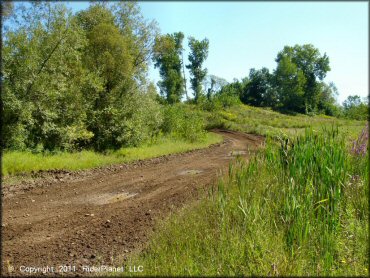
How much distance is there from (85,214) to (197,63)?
54.7 metres

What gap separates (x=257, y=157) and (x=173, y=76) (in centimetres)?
5444

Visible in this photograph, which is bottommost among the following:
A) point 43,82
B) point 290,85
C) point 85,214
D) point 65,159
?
point 85,214

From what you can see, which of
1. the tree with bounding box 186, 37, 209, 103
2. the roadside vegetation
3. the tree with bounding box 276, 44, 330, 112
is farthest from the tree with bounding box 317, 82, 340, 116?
the roadside vegetation

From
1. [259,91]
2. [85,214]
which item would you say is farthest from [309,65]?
[85,214]

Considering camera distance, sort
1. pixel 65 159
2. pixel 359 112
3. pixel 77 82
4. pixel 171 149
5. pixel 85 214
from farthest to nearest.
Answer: pixel 171 149 < pixel 77 82 < pixel 65 159 < pixel 359 112 < pixel 85 214

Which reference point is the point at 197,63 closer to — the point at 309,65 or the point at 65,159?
the point at 309,65

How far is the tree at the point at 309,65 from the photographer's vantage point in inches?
2320

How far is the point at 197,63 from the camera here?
59.0m

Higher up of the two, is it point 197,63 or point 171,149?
point 197,63

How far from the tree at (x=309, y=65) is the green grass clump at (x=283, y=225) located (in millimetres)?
57305

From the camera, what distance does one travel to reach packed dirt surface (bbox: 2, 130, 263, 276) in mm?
4629

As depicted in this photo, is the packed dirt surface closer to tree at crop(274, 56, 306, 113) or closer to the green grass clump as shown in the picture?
the green grass clump

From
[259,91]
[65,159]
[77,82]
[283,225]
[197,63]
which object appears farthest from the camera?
[259,91]

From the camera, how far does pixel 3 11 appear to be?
12.1m
